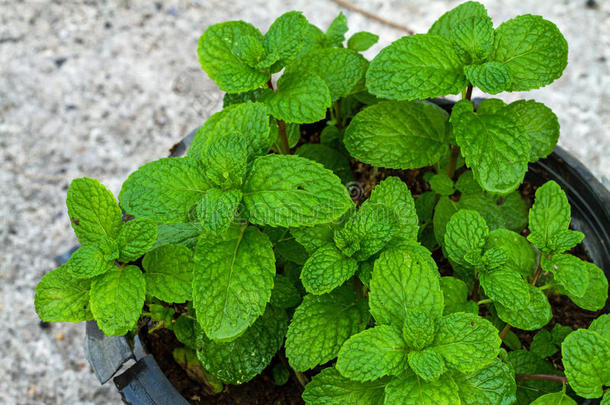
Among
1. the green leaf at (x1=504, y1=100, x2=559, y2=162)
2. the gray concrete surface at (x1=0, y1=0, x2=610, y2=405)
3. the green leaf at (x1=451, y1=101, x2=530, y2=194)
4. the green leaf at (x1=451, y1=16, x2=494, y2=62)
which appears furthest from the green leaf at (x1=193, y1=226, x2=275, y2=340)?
the gray concrete surface at (x1=0, y1=0, x2=610, y2=405)

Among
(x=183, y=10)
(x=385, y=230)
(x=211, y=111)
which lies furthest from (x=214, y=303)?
(x=183, y=10)

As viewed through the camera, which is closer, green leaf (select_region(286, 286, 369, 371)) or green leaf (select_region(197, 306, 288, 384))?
green leaf (select_region(286, 286, 369, 371))

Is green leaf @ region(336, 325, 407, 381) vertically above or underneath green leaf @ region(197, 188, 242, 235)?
underneath

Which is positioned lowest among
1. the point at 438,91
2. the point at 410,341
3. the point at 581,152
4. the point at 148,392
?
the point at 581,152

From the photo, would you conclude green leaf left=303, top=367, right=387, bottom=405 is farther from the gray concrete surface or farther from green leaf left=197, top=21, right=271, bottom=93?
the gray concrete surface

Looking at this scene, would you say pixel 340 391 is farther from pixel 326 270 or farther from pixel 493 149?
pixel 493 149

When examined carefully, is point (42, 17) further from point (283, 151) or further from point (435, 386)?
point (435, 386)

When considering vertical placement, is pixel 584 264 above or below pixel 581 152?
above
